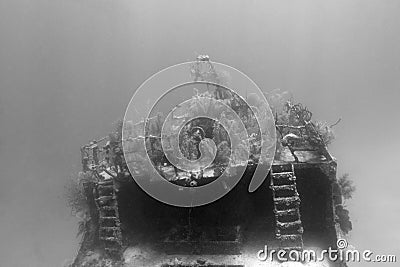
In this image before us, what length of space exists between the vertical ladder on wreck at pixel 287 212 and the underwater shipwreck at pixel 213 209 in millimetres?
27

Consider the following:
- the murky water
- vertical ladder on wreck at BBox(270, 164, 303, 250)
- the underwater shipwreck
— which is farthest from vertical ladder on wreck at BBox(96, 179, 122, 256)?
the murky water

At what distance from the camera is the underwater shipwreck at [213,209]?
9.51m

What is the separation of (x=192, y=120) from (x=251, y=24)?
11562cm

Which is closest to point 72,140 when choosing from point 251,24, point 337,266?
point 337,266

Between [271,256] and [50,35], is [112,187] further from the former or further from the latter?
[50,35]

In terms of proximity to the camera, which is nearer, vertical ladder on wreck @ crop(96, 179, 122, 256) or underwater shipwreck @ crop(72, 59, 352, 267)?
underwater shipwreck @ crop(72, 59, 352, 267)

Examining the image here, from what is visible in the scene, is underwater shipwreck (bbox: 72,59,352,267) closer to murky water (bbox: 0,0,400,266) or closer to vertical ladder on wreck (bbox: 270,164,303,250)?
vertical ladder on wreck (bbox: 270,164,303,250)

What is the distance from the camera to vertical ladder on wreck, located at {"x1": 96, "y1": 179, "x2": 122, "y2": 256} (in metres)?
10.3

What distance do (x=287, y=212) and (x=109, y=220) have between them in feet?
17.8

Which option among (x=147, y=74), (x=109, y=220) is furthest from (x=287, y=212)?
(x=147, y=74)

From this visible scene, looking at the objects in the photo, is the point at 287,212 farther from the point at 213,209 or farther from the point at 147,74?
the point at 147,74

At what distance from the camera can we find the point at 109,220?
34.1ft

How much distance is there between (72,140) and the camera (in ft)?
235

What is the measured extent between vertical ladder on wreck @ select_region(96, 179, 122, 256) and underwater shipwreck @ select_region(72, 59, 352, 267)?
31 mm
